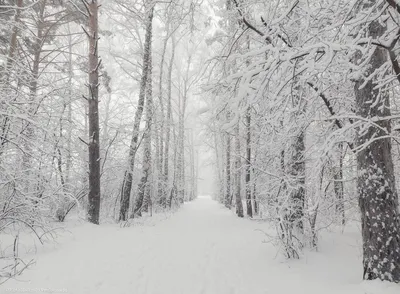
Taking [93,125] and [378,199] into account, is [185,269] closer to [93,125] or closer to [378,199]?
[378,199]

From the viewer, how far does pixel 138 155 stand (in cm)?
1262

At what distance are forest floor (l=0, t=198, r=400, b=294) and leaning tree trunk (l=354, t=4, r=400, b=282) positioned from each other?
256 mm

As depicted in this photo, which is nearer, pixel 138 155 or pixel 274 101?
pixel 274 101

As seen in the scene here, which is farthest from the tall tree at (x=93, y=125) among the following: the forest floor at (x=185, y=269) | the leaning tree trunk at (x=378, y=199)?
the leaning tree trunk at (x=378, y=199)

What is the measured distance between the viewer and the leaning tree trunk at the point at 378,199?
3307 mm

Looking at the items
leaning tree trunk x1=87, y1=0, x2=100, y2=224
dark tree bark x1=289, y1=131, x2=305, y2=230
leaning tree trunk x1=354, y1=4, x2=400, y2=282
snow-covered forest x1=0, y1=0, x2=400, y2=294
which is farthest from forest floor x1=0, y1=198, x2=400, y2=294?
leaning tree trunk x1=87, y1=0, x2=100, y2=224

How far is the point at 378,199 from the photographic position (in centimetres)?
341

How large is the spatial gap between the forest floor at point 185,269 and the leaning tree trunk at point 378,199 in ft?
0.84

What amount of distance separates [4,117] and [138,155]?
859 centimetres

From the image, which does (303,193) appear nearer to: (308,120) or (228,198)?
(308,120)

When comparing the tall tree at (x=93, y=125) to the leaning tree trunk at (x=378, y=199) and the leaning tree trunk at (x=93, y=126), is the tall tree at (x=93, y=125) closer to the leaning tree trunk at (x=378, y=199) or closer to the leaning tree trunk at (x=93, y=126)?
the leaning tree trunk at (x=93, y=126)

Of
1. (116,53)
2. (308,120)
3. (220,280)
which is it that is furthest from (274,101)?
(116,53)

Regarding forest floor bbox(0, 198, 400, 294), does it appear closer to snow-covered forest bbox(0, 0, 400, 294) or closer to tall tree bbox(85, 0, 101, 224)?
snow-covered forest bbox(0, 0, 400, 294)

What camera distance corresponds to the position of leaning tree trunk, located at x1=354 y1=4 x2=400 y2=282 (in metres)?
3.31
